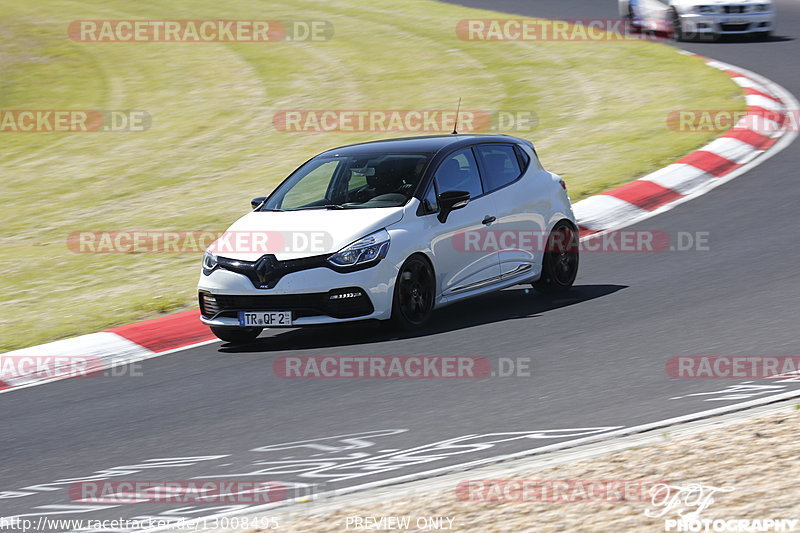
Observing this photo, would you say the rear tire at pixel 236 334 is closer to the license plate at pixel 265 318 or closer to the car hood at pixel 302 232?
the license plate at pixel 265 318

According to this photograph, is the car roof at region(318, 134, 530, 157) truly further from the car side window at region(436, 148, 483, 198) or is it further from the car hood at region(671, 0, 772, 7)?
the car hood at region(671, 0, 772, 7)

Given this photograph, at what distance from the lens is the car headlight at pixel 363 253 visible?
977cm

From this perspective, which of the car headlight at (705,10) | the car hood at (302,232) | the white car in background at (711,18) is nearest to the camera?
the car hood at (302,232)

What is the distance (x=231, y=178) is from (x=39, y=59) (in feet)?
33.2

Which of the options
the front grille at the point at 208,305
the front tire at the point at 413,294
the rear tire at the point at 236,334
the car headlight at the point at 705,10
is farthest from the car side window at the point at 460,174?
the car headlight at the point at 705,10

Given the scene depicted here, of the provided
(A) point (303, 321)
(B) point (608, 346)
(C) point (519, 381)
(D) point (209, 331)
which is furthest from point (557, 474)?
(D) point (209, 331)

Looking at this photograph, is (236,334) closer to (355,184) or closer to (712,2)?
(355,184)

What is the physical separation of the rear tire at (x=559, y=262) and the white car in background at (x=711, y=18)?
14.7m

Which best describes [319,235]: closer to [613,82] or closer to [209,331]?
[209,331]

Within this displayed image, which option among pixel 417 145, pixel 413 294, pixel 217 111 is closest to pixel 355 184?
pixel 417 145

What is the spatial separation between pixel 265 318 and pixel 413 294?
120 centimetres

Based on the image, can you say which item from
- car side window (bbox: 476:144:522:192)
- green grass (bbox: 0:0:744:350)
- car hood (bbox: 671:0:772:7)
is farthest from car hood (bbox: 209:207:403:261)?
car hood (bbox: 671:0:772:7)

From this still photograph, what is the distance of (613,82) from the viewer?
21.7 meters

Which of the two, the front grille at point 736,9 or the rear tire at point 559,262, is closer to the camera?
the rear tire at point 559,262
